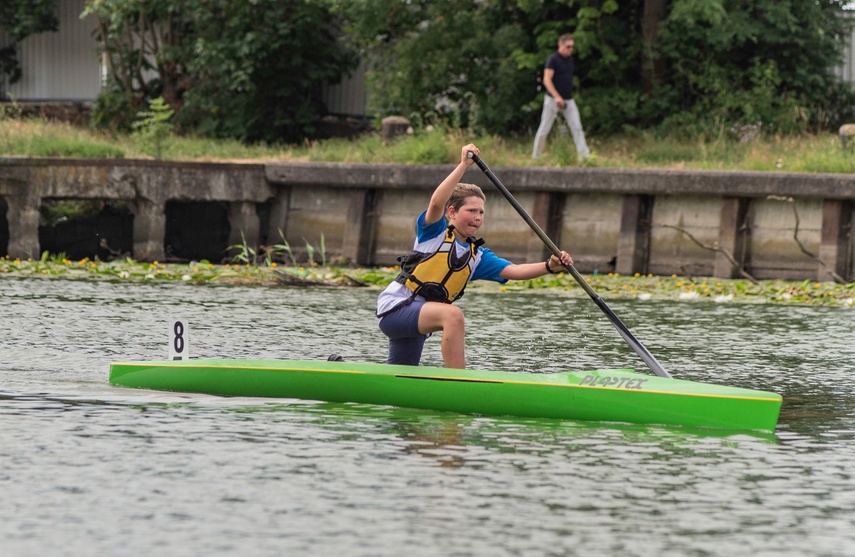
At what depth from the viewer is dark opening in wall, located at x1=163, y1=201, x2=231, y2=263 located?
1970 centimetres

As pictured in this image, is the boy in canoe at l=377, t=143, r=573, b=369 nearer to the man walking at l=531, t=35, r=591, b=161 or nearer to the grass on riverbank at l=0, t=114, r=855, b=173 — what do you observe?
the grass on riverbank at l=0, t=114, r=855, b=173

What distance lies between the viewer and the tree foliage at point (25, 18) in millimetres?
25734

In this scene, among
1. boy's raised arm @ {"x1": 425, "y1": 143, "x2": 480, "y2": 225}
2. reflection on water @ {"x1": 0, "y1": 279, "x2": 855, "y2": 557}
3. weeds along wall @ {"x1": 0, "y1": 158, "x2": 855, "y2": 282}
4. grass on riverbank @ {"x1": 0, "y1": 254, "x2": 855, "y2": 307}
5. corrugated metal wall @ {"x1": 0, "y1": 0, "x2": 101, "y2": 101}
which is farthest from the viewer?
corrugated metal wall @ {"x1": 0, "y1": 0, "x2": 101, "y2": 101}

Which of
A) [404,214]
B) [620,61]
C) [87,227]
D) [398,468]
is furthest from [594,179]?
[398,468]

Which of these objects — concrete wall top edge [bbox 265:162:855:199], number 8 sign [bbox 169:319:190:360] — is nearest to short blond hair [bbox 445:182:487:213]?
number 8 sign [bbox 169:319:190:360]

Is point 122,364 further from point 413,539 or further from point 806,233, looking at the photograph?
point 806,233

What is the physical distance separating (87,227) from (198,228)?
4.79 feet

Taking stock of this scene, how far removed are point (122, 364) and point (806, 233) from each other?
32.9 ft

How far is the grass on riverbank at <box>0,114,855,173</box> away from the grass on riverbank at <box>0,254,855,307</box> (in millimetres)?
1715

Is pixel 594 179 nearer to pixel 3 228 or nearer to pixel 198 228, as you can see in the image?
pixel 198 228

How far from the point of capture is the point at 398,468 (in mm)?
6711

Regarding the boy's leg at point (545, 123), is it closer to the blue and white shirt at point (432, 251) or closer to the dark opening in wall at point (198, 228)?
the dark opening in wall at point (198, 228)

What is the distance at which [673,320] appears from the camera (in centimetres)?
1325

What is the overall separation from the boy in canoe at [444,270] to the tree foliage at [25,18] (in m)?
18.8
